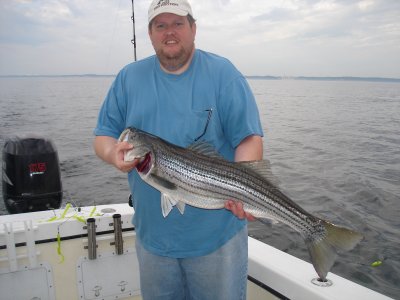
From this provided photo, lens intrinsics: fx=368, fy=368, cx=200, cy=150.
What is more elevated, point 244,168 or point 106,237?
point 244,168

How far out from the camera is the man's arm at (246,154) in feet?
10.4

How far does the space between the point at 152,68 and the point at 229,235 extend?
168 cm

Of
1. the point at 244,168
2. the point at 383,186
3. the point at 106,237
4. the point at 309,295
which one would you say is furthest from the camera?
the point at 383,186

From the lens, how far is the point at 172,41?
3.23 m

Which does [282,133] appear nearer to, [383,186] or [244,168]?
[383,186]

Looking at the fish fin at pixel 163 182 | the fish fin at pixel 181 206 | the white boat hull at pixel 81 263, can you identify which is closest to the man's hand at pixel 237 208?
the fish fin at pixel 181 206

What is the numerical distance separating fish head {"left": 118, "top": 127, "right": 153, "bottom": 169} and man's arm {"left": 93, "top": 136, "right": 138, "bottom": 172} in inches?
1.4

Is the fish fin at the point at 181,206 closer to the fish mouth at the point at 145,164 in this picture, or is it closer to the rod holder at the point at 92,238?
the fish mouth at the point at 145,164

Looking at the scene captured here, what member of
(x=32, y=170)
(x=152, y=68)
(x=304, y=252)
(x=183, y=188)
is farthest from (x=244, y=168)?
(x=304, y=252)

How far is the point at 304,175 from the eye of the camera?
1449 cm

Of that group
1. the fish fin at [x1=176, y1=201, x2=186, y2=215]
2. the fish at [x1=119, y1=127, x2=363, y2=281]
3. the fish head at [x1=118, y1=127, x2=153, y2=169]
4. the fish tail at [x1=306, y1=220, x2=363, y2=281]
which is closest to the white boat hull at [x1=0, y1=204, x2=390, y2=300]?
the fish tail at [x1=306, y1=220, x2=363, y2=281]

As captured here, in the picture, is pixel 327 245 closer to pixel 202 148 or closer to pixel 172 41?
pixel 202 148

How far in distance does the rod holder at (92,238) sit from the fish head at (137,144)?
1742mm

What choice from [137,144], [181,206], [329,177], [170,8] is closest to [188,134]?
[137,144]
